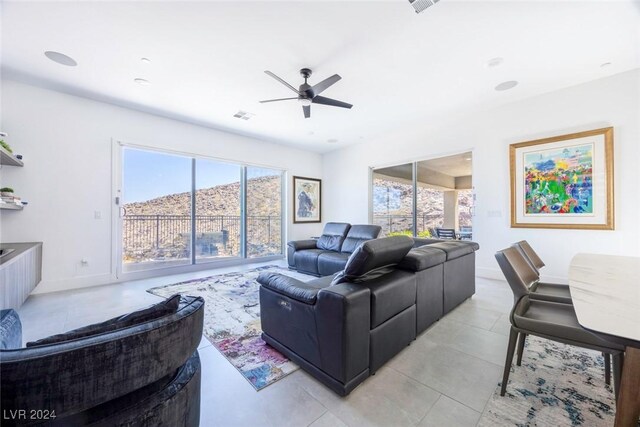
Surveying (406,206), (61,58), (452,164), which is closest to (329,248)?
(406,206)

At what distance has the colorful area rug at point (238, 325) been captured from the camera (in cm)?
182

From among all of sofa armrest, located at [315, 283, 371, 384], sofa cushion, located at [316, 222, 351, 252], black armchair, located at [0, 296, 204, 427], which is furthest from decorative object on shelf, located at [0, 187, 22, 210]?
sofa cushion, located at [316, 222, 351, 252]

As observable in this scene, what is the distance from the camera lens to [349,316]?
4.85 feet

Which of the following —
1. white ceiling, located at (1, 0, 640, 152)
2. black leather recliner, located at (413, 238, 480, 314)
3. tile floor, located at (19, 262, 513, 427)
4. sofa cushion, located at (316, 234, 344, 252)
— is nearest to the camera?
tile floor, located at (19, 262, 513, 427)

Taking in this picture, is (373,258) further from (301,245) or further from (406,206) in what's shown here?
(406,206)

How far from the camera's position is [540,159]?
3758mm

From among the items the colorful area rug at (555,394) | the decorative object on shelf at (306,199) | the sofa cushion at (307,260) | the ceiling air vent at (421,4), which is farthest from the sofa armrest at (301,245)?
the ceiling air vent at (421,4)

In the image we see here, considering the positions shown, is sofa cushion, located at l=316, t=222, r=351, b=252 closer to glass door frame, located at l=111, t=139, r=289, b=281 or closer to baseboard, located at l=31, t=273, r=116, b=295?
glass door frame, located at l=111, t=139, r=289, b=281

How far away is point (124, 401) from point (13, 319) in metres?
0.97

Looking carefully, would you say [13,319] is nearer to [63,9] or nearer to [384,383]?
[384,383]

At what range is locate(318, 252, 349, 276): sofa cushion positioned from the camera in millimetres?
3840

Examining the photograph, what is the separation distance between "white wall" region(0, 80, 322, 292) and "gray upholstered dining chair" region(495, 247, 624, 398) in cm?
529

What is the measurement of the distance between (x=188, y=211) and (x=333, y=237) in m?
2.99

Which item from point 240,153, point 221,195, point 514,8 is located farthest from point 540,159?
point 221,195
